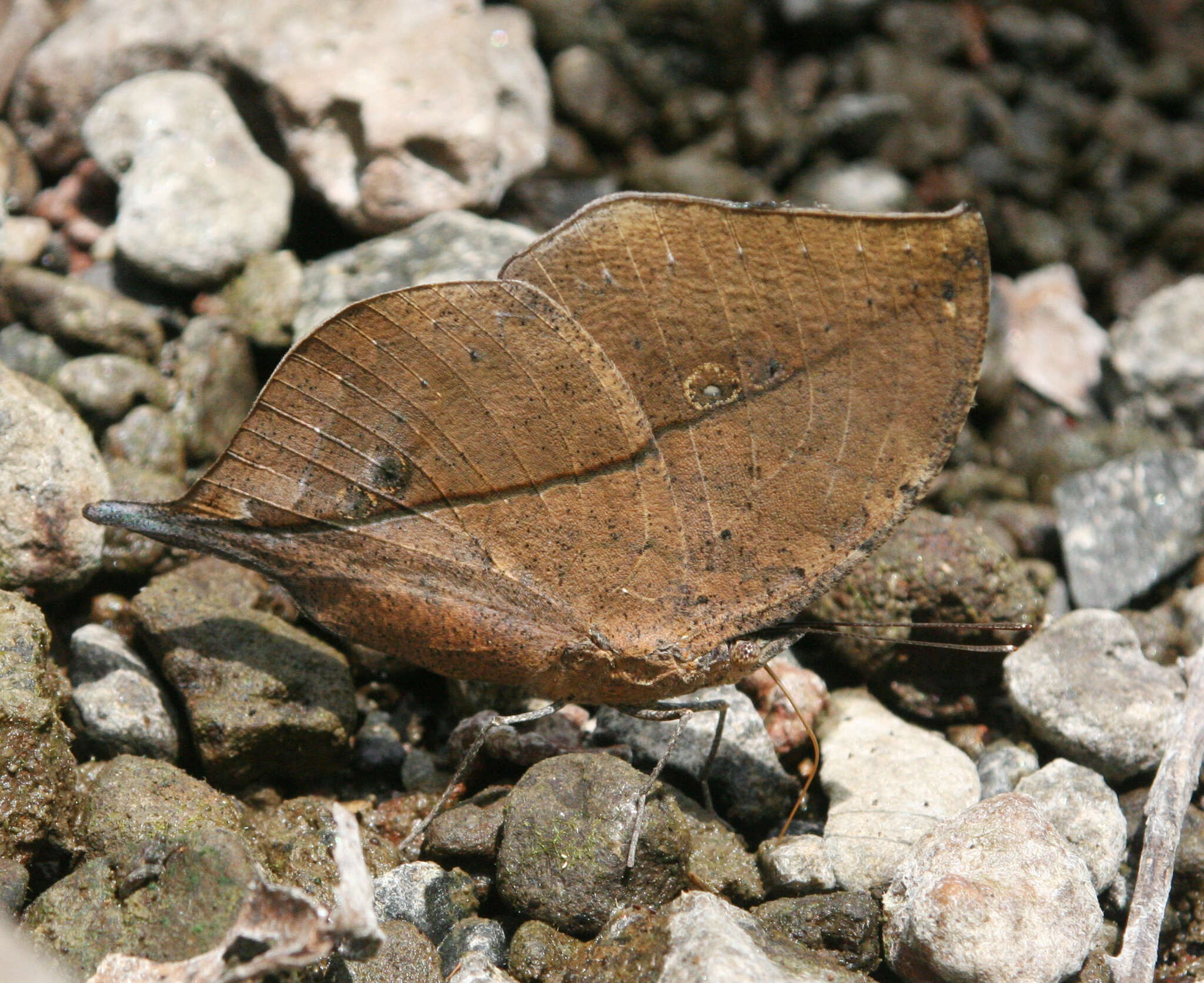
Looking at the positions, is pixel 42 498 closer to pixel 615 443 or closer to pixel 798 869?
pixel 615 443

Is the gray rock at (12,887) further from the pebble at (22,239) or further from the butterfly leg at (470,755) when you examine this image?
the pebble at (22,239)

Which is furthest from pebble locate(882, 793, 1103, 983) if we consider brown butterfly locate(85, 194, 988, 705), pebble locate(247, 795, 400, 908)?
pebble locate(247, 795, 400, 908)

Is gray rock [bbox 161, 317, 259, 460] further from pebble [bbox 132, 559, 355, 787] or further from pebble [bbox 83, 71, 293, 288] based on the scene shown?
pebble [bbox 132, 559, 355, 787]

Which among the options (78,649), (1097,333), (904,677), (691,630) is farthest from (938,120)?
(78,649)

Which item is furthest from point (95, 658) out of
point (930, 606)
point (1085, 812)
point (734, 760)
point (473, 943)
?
point (1085, 812)

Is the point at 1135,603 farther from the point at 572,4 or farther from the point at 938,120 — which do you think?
the point at 572,4

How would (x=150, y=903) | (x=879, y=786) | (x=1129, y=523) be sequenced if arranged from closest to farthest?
(x=150, y=903)
(x=879, y=786)
(x=1129, y=523)
